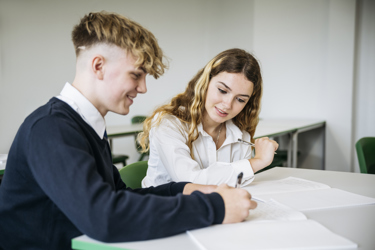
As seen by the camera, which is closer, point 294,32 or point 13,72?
point 13,72

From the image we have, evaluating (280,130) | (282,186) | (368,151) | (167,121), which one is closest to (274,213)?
(282,186)

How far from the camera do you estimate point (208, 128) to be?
70.1 inches

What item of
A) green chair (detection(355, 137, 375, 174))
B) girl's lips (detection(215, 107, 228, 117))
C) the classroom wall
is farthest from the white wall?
girl's lips (detection(215, 107, 228, 117))

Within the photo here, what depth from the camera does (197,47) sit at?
567 centimetres

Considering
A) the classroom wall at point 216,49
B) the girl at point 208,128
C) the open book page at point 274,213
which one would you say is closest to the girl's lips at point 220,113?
the girl at point 208,128

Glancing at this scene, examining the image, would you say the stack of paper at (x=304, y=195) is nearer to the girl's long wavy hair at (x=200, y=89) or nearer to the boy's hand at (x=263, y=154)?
the boy's hand at (x=263, y=154)

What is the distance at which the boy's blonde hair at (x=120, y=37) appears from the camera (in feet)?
3.26

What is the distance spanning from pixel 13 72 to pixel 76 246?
11.1 feet

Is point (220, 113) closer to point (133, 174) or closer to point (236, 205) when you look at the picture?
point (133, 174)

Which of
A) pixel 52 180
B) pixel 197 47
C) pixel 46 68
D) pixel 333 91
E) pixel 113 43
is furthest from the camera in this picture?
pixel 197 47

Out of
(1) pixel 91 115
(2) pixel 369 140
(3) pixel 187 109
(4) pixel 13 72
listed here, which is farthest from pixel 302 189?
(4) pixel 13 72

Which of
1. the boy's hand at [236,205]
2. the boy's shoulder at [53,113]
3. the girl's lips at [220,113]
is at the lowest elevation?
the boy's hand at [236,205]

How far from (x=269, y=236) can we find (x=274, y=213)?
0.62ft

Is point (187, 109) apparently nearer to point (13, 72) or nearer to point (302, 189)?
point (302, 189)
